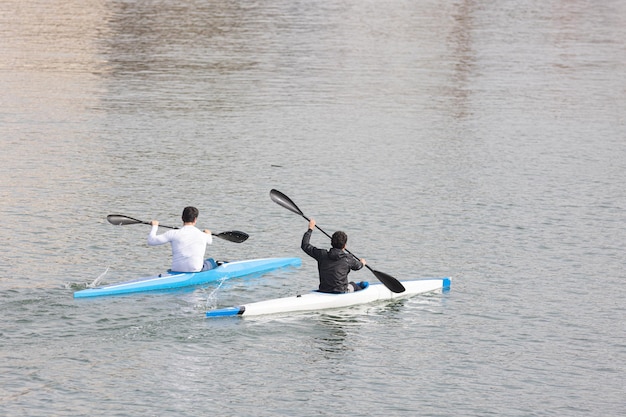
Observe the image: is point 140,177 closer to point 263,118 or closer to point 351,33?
point 263,118

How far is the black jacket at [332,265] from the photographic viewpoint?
19.9 m

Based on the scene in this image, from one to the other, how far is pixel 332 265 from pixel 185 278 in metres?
2.85

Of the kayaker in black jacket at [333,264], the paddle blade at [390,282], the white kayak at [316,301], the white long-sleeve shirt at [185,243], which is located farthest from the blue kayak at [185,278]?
the paddle blade at [390,282]

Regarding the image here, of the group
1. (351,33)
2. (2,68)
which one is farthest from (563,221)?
(351,33)

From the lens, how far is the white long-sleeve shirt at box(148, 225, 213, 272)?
67.5 ft

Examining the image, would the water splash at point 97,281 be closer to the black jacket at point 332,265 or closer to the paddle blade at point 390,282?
the black jacket at point 332,265

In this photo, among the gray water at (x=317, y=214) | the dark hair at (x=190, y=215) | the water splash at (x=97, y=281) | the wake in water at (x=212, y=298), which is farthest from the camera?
the water splash at (x=97, y=281)

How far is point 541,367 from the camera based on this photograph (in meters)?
18.2

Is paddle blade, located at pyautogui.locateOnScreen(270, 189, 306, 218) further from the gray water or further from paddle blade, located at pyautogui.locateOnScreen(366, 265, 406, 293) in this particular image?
paddle blade, located at pyautogui.locateOnScreen(366, 265, 406, 293)

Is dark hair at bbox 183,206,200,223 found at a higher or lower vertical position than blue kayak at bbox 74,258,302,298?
higher

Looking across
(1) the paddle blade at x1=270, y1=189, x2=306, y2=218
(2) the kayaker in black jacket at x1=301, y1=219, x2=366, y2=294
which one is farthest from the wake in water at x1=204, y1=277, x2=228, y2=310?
(1) the paddle blade at x1=270, y1=189, x2=306, y2=218

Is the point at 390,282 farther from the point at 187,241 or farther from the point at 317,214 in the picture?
the point at 317,214

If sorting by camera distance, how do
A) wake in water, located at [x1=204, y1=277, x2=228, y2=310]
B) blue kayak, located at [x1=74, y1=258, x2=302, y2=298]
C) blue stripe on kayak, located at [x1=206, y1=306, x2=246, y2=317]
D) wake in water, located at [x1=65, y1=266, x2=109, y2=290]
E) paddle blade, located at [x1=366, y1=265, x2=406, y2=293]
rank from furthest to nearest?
wake in water, located at [x1=65, y1=266, x2=109, y2=290], paddle blade, located at [x1=366, y1=265, x2=406, y2=293], blue kayak, located at [x1=74, y1=258, x2=302, y2=298], wake in water, located at [x1=204, y1=277, x2=228, y2=310], blue stripe on kayak, located at [x1=206, y1=306, x2=246, y2=317]

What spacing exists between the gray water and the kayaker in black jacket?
2.12 ft
